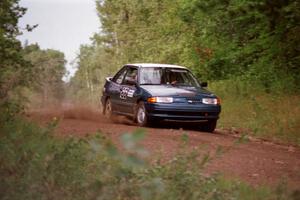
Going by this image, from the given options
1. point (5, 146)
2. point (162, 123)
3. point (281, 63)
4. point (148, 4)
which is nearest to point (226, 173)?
point (5, 146)

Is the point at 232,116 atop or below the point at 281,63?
below

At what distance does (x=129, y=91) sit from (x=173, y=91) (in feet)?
4.58

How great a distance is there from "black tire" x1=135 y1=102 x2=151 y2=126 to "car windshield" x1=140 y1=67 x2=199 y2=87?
0.74m

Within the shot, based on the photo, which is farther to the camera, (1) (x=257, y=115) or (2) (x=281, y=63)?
(2) (x=281, y=63)

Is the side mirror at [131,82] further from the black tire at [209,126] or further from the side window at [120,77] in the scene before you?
the black tire at [209,126]

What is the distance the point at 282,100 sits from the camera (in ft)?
60.7

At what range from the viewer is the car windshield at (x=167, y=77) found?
15935 millimetres

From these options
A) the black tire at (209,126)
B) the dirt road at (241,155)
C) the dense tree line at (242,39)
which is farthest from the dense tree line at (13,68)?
the dense tree line at (242,39)

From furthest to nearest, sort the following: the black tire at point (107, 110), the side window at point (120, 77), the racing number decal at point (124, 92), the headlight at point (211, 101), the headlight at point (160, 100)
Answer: the black tire at point (107, 110) < the side window at point (120, 77) < the racing number decal at point (124, 92) < the headlight at point (211, 101) < the headlight at point (160, 100)

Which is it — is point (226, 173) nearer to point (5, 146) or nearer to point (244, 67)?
point (5, 146)

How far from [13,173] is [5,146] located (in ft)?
1.06

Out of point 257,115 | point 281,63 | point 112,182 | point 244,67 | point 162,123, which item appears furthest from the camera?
point 244,67

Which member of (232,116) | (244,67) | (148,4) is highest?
(148,4)

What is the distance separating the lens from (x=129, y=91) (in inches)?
628
